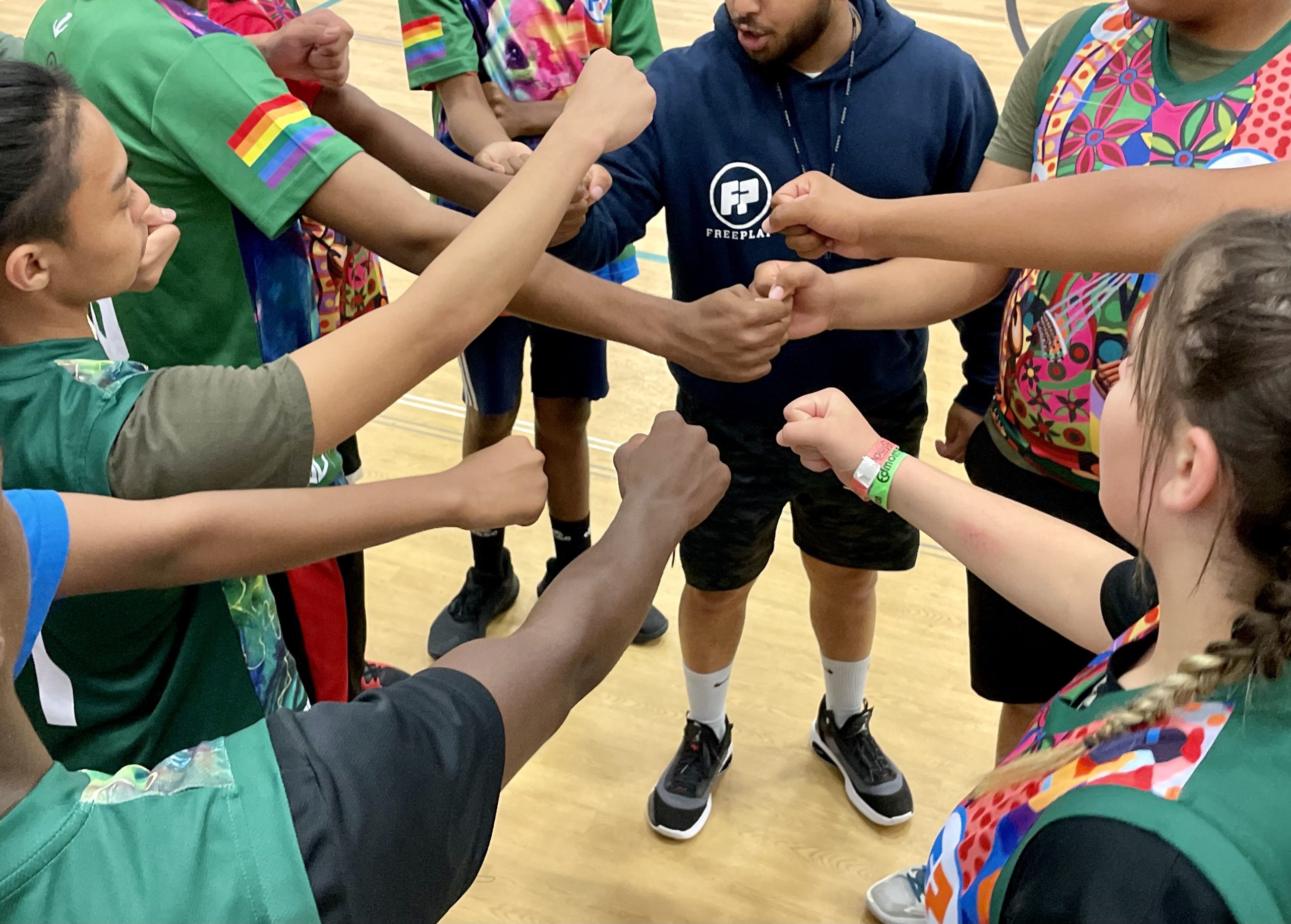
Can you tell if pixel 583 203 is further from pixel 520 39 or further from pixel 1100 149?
pixel 520 39

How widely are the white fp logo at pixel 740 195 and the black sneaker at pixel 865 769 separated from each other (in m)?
1.05

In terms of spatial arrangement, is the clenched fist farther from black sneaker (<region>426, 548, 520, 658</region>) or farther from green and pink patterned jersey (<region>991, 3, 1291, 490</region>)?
black sneaker (<region>426, 548, 520, 658</region>)

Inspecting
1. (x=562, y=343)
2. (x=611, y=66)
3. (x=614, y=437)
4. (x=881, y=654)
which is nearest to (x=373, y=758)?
(x=611, y=66)

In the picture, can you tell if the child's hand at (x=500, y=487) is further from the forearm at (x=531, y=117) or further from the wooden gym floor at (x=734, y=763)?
the forearm at (x=531, y=117)

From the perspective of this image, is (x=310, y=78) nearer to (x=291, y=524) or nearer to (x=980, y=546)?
(x=291, y=524)

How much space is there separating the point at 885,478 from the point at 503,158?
0.97 meters

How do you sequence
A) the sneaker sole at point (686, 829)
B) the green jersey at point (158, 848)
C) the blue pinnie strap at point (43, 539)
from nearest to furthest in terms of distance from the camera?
the green jersey at point (158, 848) < the blue pinnie strap at point (43, 539) < the sneaker sole at point (686, 829)

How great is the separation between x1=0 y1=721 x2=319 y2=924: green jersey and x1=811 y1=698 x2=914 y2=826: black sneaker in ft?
5.48

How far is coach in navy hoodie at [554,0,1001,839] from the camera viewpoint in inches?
68.9

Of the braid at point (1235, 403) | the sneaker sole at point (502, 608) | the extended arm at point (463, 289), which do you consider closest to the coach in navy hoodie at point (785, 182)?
the extended arm at point (463, 289)

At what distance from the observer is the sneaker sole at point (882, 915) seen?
1982mm

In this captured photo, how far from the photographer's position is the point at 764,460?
1.93 meters

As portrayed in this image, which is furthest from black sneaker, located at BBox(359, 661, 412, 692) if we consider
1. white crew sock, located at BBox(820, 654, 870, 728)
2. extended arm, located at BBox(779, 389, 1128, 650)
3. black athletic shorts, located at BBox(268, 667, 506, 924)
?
black athletic shorts, located at BBox(268, 667, 506, 924)

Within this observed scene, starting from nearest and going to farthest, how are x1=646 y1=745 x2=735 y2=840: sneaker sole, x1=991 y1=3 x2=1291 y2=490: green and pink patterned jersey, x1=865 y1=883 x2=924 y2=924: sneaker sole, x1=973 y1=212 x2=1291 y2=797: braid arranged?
x1=973 y1=212 x2=1291 y2=797: braid
x1=991 y1=3 x2=1291 y2=490: green and pink patterned jersey
x1=865 y1=883 x2=924 y2=924: sneaker sole
x1=646 y1=745 x2=735 y2=840: sneaker sole
